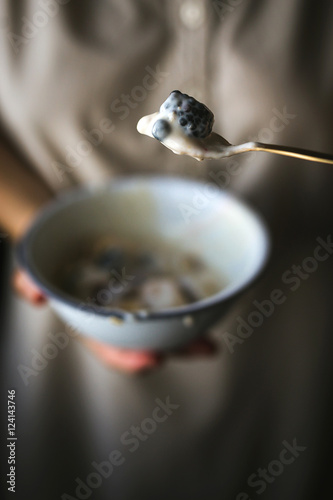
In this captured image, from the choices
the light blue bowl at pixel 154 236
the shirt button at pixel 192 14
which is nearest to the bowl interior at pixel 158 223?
the light blue bowl at pixel 154 236

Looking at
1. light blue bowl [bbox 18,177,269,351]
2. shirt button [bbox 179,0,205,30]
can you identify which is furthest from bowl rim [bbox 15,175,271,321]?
shirt button [bbox 179,0,205,30]

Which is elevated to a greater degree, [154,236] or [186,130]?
[186,130]

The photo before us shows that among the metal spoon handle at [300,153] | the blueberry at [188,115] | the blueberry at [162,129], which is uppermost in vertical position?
the metal spoon handle at [300,153]

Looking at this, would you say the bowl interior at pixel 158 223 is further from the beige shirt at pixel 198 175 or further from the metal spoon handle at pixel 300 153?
the metal spoon handle at pixel 300 153

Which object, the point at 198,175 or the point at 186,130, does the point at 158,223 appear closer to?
the point at 198,175

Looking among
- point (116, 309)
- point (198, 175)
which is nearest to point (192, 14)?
point (198, 175)

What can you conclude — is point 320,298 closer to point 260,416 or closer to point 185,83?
point 260,416

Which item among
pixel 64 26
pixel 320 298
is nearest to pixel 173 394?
pixel 320 298
